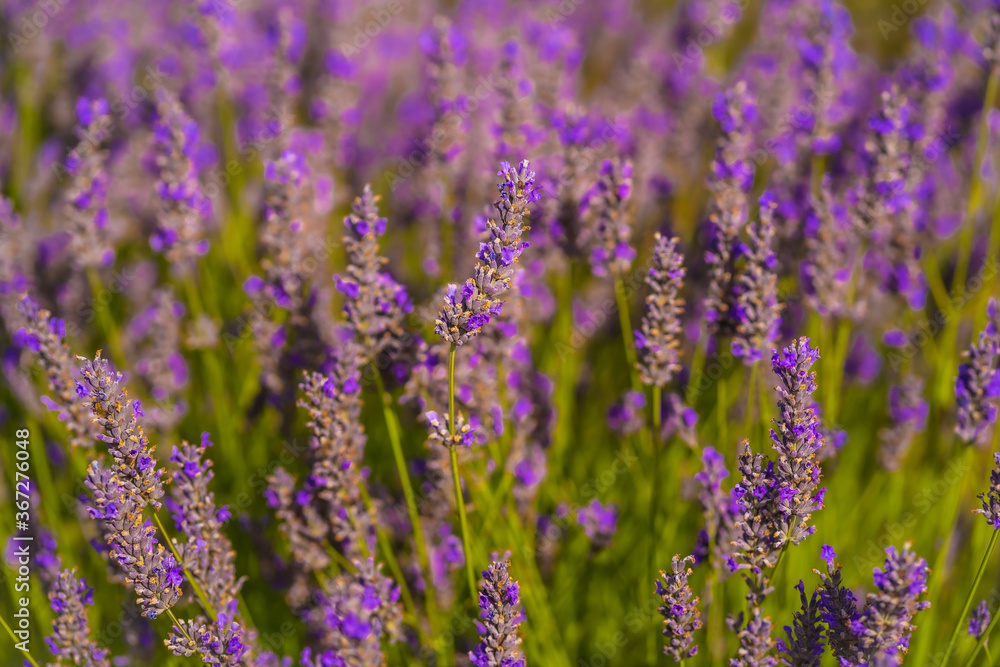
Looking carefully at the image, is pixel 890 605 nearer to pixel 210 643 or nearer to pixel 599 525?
pixel 599 525

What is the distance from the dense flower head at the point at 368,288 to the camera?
1861mm

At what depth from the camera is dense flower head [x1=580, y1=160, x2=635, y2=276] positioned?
216 centimetres

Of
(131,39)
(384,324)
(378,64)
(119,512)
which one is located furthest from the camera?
(378,64)

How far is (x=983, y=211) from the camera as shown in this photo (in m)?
3.40

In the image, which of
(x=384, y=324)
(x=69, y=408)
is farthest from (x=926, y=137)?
(x=69, y=408)

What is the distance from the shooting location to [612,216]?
7.28 feet

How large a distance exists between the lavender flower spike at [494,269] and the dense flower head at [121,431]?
0.69m

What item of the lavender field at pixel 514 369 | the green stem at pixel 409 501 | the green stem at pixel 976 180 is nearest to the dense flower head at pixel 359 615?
the lavender field at pixel 514 369

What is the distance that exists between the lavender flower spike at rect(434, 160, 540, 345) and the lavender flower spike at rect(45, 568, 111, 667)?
1.09 meters

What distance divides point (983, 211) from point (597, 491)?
225cm

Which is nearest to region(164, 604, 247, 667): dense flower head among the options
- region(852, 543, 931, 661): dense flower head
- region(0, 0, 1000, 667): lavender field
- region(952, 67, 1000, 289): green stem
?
region(0, 0, 1000, 667): lavender field

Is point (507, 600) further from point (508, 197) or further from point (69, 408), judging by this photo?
point (69, 408)

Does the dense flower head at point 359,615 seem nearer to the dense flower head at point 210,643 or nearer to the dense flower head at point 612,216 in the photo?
the dense flower head at point 210,643

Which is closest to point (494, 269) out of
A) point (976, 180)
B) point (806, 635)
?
point (806, 635)
